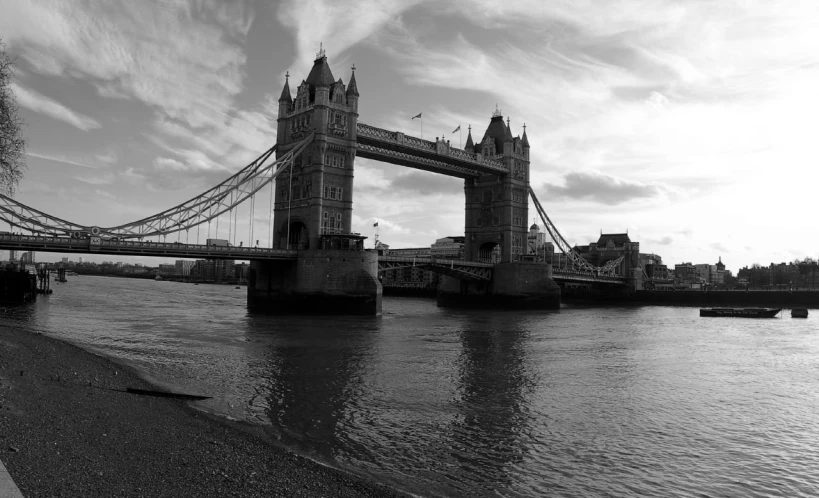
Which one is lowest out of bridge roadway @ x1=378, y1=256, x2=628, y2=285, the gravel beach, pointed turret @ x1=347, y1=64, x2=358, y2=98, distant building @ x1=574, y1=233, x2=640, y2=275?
the gravel beach

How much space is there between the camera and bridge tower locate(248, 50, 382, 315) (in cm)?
5284

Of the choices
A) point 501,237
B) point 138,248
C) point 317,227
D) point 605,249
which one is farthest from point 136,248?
point 605,249

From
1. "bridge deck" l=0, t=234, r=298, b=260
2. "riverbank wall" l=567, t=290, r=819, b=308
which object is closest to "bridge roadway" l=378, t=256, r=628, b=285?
"bridge deck" l=0, t=234, r=298, b=260

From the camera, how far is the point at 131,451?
404 inches

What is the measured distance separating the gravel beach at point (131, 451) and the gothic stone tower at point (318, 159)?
41.9 metres

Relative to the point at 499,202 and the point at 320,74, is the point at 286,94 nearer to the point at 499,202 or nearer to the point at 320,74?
the point at 320,74

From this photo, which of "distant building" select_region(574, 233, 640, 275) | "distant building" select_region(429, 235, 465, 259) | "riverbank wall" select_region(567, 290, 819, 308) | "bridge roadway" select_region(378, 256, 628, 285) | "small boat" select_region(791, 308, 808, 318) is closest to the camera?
"bridge roadway" select_region(378, 256, 628, 285)

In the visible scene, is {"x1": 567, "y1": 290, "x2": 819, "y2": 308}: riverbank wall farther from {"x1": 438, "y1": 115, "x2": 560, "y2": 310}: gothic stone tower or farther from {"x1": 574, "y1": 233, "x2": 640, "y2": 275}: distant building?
{"x1": 438, "y1": 115, "x2": 560, "y2": 310}: gothic stone tower

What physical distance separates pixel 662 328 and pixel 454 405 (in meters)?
38.5

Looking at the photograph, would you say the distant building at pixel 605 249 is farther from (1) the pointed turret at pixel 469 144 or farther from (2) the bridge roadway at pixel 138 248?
(2) the bridge roadway at pixel 138 248

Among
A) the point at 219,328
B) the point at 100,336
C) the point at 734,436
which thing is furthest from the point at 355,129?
the point at 734,436

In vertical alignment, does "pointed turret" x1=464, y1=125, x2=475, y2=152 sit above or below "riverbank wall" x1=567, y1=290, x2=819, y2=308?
above

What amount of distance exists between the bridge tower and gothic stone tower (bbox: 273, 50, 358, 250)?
10 centimetres

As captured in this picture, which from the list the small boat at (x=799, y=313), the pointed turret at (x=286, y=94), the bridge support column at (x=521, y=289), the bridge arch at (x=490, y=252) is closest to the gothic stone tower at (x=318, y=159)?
the pointed turret at (x=286, y=94)
